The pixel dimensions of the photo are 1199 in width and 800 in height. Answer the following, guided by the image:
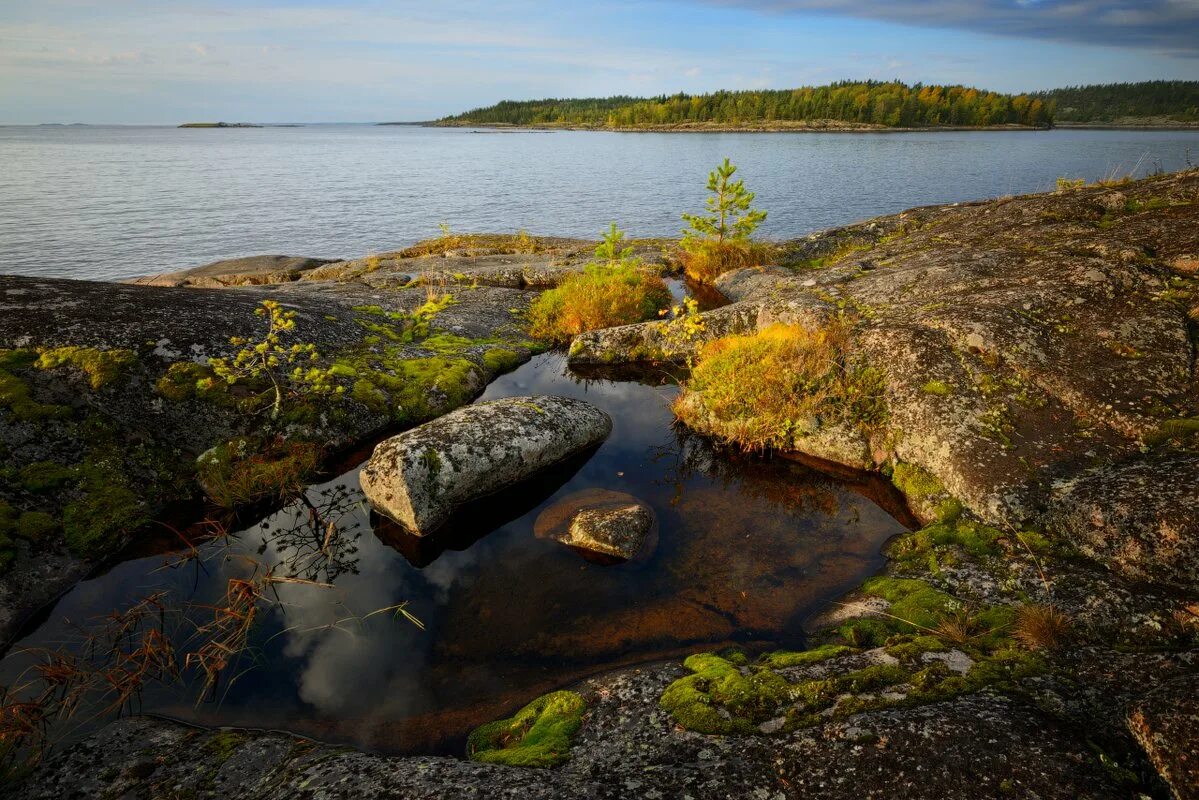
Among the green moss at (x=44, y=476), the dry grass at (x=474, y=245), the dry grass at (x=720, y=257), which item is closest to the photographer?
the green moss at (x=44, y=476)

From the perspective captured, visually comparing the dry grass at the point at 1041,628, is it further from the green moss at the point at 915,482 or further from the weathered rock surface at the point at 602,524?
the weathered rock surface at the point at 602,524

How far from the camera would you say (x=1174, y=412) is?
8547 millimetres

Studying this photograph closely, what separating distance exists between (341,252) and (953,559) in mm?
38372

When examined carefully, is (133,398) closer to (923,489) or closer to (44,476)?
(44,476)

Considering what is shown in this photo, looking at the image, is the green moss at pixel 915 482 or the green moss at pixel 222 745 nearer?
the green moss at pixel 222 745

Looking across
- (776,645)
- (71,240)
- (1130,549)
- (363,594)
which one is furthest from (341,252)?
(1130,549)

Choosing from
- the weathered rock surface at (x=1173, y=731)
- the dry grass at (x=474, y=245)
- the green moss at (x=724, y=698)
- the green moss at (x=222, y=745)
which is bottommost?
the green moss at (x=222, y=745)

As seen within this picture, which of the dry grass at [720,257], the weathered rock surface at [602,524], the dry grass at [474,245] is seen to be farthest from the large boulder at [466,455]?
the dry grass at [474,245]

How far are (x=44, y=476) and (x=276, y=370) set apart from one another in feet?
13.3

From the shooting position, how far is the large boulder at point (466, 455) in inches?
351

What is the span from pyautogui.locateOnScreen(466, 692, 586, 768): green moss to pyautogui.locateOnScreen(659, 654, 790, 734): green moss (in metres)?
1.01

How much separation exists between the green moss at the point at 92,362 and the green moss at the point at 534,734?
9443 mm

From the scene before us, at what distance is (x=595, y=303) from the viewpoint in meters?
17.6

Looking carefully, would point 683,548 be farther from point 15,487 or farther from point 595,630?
point 15,487
